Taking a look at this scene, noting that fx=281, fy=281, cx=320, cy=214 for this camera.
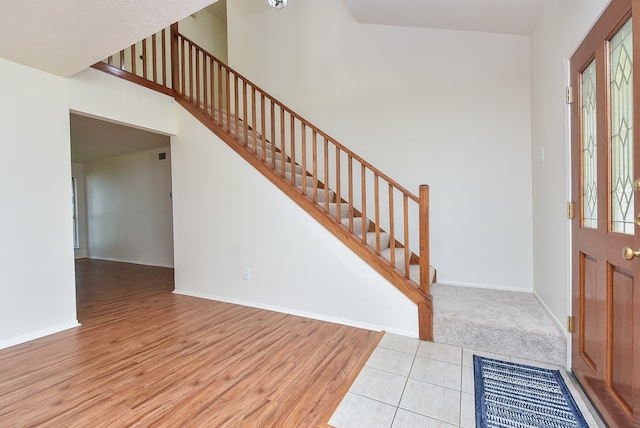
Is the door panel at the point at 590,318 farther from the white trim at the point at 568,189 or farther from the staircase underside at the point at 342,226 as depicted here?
the staircase underside at the point at 342,226

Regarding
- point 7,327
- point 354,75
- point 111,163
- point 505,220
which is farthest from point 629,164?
point 111,163

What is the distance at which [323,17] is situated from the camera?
3.62 meters

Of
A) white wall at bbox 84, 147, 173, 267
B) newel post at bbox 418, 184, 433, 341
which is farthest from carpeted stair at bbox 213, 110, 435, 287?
white wall at bbox 84, 147, 173, 267

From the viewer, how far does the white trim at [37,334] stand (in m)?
2.19

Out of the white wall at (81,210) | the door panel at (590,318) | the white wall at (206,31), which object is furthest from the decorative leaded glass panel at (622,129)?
the white wall at (81,210)

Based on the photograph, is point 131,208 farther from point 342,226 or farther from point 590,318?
point 590,318

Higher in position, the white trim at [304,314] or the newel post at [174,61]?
the newel post at [174,61]

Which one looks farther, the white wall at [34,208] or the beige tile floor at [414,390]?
the white wall at [34,208]

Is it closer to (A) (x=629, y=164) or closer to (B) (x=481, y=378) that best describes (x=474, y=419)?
(B) (x=481, y=378)

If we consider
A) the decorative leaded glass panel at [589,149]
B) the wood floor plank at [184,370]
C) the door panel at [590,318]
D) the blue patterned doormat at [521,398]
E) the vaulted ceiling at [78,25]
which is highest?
the vaulted ceiling at [78,25]

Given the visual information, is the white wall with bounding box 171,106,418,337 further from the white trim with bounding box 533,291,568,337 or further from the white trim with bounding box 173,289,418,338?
the white trim with bounding box 533,291,568,337

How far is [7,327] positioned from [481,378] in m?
3.47

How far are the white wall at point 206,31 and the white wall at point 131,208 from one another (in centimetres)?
221

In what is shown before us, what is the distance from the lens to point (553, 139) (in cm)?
201
